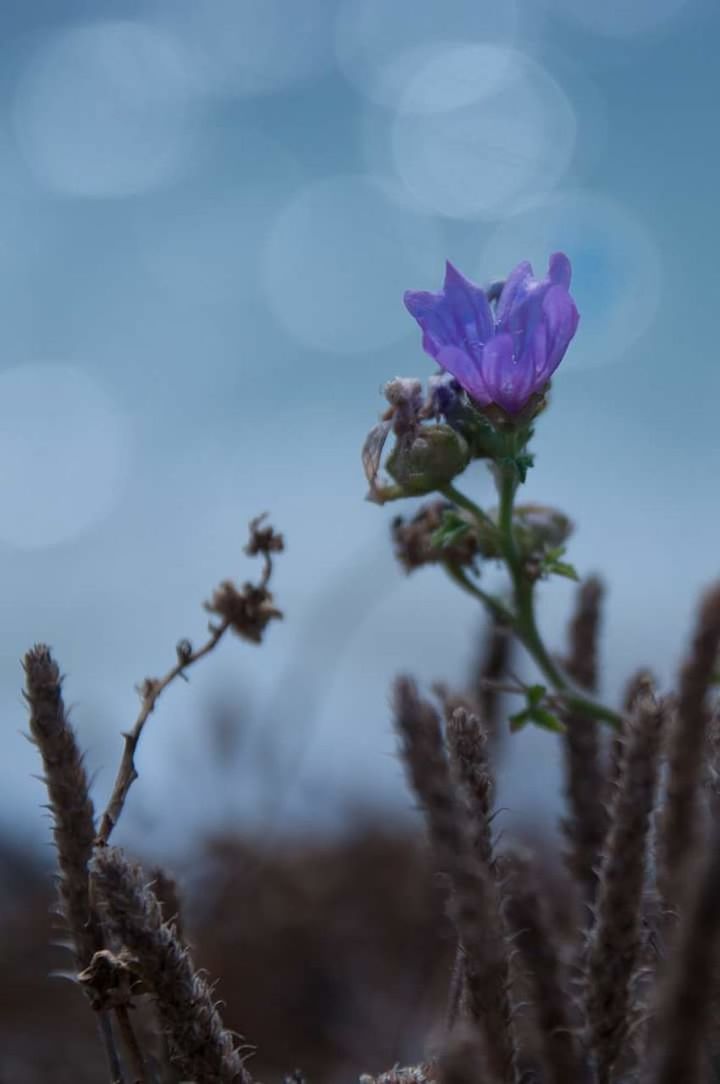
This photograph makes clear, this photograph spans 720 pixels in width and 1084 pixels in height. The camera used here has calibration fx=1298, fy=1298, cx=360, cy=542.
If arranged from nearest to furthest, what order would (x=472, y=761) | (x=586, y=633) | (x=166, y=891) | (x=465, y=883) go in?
1. (x=465, y=883)
2. (x=472, y=761)
3. (x=166, y=891)
4. (x=586, y=633)

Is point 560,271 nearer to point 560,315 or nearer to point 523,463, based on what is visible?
point 560,315

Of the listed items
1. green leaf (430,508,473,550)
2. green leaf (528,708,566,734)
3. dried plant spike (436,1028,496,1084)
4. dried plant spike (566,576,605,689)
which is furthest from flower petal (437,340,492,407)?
dried plant spike (436,1028,496,1084)

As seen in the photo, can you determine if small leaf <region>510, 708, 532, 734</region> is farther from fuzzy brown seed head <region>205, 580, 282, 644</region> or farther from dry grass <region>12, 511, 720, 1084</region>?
fuzzy brown seed head <region>205, 580, 282, 644</region>

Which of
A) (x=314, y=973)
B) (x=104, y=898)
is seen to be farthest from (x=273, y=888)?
(x=104, y=898)

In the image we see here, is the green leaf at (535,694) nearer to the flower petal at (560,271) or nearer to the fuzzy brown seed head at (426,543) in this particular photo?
the fuzzy brown seed head at (426,543)

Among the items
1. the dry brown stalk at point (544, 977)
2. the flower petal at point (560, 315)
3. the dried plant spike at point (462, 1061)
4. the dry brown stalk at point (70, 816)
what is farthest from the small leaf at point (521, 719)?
the dried plant spike at point (462, 1061)

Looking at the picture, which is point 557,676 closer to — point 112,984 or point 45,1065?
point 112,984

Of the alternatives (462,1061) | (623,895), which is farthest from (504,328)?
A: (462,1061)

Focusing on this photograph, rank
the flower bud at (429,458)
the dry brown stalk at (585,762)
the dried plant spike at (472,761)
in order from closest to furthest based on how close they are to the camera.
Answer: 1. the dried plant spike at (472,761)
2. the flower bud at (429,458)
3. the dry brown stalk at (585,762)
